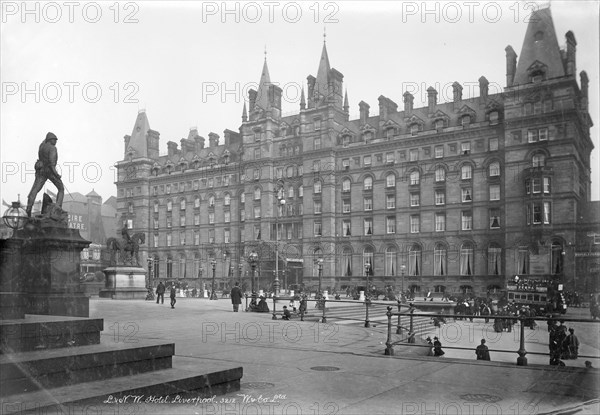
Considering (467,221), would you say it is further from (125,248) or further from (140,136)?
(140,136)

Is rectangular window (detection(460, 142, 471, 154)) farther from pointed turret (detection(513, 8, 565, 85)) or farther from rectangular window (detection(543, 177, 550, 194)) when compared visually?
rectangular window (detection(543, 177, 550, 194))

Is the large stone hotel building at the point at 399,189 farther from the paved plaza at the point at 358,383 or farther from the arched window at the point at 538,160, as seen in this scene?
the paved plaza at the point at 358,383

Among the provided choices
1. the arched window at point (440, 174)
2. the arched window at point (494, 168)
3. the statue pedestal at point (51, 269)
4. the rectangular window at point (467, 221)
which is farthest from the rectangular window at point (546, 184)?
the statue pedestal at point (51, 269)

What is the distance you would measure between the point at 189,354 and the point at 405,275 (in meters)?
50.7

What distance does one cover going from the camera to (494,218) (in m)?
54.7

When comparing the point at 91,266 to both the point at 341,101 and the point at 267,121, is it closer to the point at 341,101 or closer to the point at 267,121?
the point at 267,121

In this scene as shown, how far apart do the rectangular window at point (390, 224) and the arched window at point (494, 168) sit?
39.6 ft

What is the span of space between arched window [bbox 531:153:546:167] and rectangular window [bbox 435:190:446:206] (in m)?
10.1

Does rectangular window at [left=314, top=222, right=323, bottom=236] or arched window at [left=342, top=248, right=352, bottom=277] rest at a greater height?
rectangular window at [left=314, top=222, right=323, bottom=236]

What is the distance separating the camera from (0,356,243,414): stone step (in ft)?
18.2

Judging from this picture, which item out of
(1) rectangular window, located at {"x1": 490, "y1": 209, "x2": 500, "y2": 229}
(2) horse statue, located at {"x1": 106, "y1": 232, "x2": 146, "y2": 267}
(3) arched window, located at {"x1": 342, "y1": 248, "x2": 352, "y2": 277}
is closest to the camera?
(2) horse statue, located at {"x1": 106, "y1": 232, "x2": 146, "y2": 267}

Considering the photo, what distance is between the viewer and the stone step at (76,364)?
5938mm

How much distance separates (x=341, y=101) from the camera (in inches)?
2719

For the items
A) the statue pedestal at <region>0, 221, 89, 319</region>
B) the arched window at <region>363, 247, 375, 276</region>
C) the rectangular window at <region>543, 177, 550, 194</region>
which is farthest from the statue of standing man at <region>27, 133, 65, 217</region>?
the arched window at <region>363, 247, 375, 276</region>
